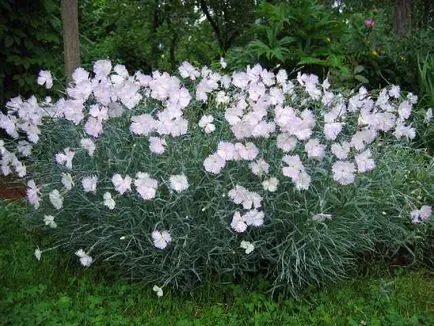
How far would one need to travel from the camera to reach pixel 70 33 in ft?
15.6

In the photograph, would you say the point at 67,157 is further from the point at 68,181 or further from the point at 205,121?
the point at 205,121

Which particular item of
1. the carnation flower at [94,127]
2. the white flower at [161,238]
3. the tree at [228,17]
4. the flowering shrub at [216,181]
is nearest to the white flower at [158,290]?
the flowering shrub at [216,181]

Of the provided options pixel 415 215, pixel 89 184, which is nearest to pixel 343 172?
pixel 415 215

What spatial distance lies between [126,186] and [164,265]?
1.66 feet

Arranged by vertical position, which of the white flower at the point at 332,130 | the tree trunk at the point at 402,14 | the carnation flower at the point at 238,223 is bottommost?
the tree trunk at the point at 402,14

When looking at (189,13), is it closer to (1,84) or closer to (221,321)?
(1,84)

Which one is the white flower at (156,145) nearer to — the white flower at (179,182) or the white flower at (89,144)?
the white flower at (179,182)

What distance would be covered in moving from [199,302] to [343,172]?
3.15 ft

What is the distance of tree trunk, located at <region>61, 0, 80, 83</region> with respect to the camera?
15.4 feet

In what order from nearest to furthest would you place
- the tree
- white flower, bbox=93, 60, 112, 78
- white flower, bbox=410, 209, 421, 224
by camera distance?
1. white flower, bbox=410, 209, 421, 224
2. white flower, bbox=93, 60, 112, 78
3. the tree

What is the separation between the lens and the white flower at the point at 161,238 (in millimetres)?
2766

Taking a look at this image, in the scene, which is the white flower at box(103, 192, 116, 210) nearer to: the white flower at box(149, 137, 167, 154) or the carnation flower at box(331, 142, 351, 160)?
the white flower at box(149, 137, 167, 154)

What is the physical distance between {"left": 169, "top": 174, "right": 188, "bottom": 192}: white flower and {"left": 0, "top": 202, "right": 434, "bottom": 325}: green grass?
1.96 ft

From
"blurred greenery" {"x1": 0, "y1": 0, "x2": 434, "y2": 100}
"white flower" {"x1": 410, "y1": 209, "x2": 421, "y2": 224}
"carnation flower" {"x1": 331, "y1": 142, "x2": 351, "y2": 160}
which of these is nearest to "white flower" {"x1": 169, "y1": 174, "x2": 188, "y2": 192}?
"carnation flower" {"x1": 331, "y1": 142, "x2": 351, "y2": 160}
